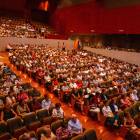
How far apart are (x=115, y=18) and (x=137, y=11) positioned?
174 cm

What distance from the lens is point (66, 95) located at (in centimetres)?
463

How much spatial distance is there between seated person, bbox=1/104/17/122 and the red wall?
10.2 metres

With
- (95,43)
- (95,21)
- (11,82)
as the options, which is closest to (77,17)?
(95,21)

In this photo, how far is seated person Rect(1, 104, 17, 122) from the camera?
3.10 meters

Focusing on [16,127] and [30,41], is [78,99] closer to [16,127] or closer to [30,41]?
[16,127]

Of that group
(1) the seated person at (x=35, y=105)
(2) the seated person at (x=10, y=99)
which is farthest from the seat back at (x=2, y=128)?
(2) the seated person at (x=10, y=99)

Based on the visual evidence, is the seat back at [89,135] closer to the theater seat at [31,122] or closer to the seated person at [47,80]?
the theater seat at [31,122]

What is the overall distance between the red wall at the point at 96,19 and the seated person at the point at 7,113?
10.2 meters

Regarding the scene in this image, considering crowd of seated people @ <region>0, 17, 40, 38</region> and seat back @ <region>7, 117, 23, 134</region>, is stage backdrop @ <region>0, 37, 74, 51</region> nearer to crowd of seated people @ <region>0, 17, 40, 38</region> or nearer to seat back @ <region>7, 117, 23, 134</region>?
crowd of seated people @ <region>0, 17, 40, 38</region>

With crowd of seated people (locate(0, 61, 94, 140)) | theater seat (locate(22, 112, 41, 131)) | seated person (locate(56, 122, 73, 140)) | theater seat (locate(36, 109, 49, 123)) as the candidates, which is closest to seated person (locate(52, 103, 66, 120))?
crowd of seated people (locate(0, 61, 94, 140))

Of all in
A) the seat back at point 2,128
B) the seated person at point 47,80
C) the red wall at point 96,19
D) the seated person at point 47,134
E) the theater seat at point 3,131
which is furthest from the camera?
the red wall at point 96,19

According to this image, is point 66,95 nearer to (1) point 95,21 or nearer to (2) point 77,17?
(1) point 95,21

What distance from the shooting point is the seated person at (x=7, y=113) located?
10.2ft

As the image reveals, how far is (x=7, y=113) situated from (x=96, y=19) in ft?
38.7
